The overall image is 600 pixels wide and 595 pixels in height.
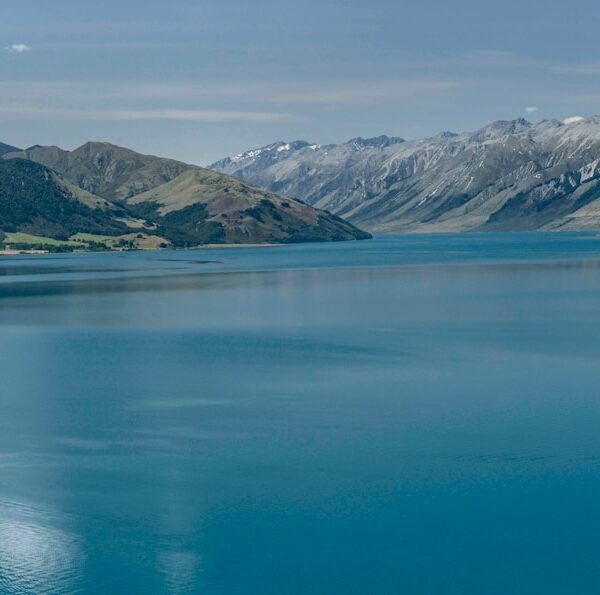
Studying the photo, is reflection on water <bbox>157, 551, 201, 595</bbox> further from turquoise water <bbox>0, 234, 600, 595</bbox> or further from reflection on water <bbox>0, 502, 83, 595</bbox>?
reflection on water <bbox>0, 502, 83, 595</bbox>

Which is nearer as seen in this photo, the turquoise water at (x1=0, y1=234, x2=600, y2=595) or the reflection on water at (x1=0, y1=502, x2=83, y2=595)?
the reflection on water at (x1=0, y1=502, x2=83, y2=595)

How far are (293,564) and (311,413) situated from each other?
24.5m

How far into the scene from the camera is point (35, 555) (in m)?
41.6

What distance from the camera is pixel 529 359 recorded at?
286 feet

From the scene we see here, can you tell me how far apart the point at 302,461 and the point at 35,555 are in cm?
1620

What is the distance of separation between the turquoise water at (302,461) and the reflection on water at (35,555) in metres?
0.10

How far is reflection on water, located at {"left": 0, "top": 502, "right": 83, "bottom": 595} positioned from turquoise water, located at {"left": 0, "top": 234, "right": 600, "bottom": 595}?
0.32 feet

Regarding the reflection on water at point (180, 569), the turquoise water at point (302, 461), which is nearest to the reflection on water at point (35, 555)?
the turquoise water at point (302, 461)

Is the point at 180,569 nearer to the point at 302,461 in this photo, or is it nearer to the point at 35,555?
the point at 35,555

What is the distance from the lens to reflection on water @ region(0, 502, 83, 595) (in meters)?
39.1

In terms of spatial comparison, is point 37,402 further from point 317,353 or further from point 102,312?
point 102,312

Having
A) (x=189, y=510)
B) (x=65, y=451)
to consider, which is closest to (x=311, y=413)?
(x=65, y=451)

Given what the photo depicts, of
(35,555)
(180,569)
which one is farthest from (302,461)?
(35,555)

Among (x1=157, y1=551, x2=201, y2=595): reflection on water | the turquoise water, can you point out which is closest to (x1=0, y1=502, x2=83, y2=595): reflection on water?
the turquoise water
